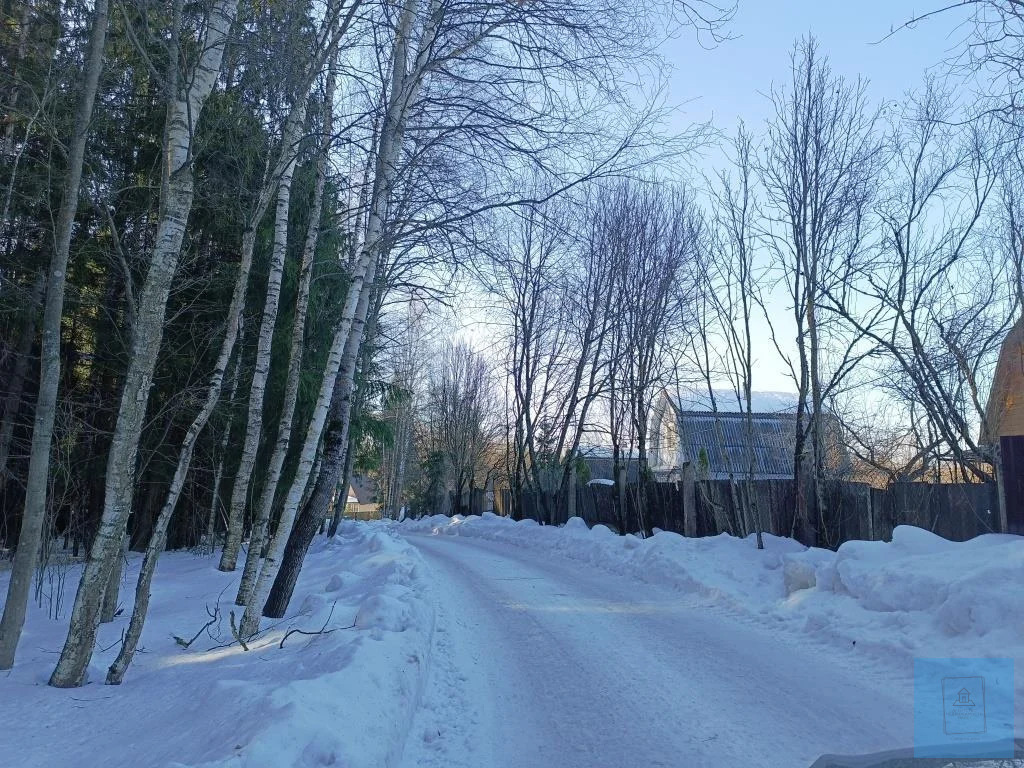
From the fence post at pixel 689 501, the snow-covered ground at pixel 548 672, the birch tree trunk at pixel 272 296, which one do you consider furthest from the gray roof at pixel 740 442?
the birch tree trunk at pixel 272 296

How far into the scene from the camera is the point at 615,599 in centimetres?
1086

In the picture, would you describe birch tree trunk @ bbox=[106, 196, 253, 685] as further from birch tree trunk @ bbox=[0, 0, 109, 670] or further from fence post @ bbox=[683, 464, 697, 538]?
fence post @ bbox=[683, 464, 697, 538]

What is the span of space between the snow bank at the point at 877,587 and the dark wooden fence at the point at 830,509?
1.00m

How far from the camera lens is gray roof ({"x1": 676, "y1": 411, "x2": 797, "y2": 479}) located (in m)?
21.2

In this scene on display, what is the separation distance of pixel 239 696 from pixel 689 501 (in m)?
14.3

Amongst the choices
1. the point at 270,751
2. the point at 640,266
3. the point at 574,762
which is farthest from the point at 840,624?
the point at 640,266

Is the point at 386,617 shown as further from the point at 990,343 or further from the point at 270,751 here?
the point at 990,343

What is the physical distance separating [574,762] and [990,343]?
43.2ft

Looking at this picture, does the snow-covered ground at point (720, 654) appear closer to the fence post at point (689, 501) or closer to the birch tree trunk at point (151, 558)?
the birch tree trunk at point (151, 558)

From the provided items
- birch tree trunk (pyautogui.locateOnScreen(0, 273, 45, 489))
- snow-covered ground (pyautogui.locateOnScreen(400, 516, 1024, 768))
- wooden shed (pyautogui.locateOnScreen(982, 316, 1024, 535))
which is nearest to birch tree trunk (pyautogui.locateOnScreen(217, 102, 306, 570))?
snow-covered ground (pyautogui.locateOnScreen(400, 516, 1024, 768))

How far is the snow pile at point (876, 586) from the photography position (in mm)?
6605

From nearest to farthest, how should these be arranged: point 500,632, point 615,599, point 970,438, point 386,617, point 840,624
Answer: point 386,617, point 840,624, point 500,632, point 615,599, point 970,438

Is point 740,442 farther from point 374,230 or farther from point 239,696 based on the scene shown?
point 239,696

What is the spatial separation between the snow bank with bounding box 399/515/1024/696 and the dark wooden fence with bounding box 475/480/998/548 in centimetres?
100
